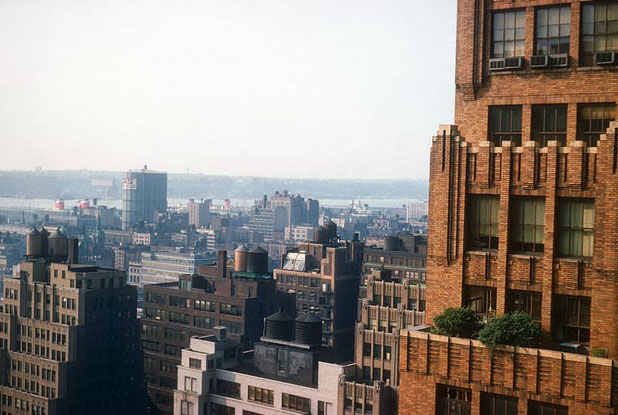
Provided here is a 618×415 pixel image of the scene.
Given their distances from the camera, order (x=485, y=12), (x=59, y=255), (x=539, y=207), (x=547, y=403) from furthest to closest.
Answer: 1. (x=59, y=255)
2. (x=485, y=12)
3. (x=539, y=207)
4. (x=547, y=403)

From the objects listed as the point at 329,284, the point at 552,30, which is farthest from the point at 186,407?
the point at 552,30

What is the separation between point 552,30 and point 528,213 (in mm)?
6865

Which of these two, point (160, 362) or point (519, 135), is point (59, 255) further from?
point (519, 135)

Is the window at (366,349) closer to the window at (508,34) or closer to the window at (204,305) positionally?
the window at (204,305)

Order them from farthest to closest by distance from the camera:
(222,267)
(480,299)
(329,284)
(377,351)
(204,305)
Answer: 1. (329,284)
2. (222,267)
3. (204,305)
4. (377,351)
5. (480,299)

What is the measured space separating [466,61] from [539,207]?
655cm

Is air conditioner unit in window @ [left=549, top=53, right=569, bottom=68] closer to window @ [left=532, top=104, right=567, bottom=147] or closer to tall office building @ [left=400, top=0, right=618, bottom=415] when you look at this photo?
tall office building @ [left=400, top=0, right=618, bottom=415]

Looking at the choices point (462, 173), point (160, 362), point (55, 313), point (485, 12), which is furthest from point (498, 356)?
point (160, 362)

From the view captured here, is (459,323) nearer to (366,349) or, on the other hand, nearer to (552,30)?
(552,30)

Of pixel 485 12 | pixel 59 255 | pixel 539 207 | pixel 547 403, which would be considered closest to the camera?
pixel 547 403

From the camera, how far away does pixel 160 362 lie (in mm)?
144125

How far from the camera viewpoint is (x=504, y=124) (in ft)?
110

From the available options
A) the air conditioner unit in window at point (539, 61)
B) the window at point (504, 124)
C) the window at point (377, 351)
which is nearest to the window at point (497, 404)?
the window at point (504, 124)

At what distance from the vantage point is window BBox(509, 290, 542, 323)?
1243 inches
